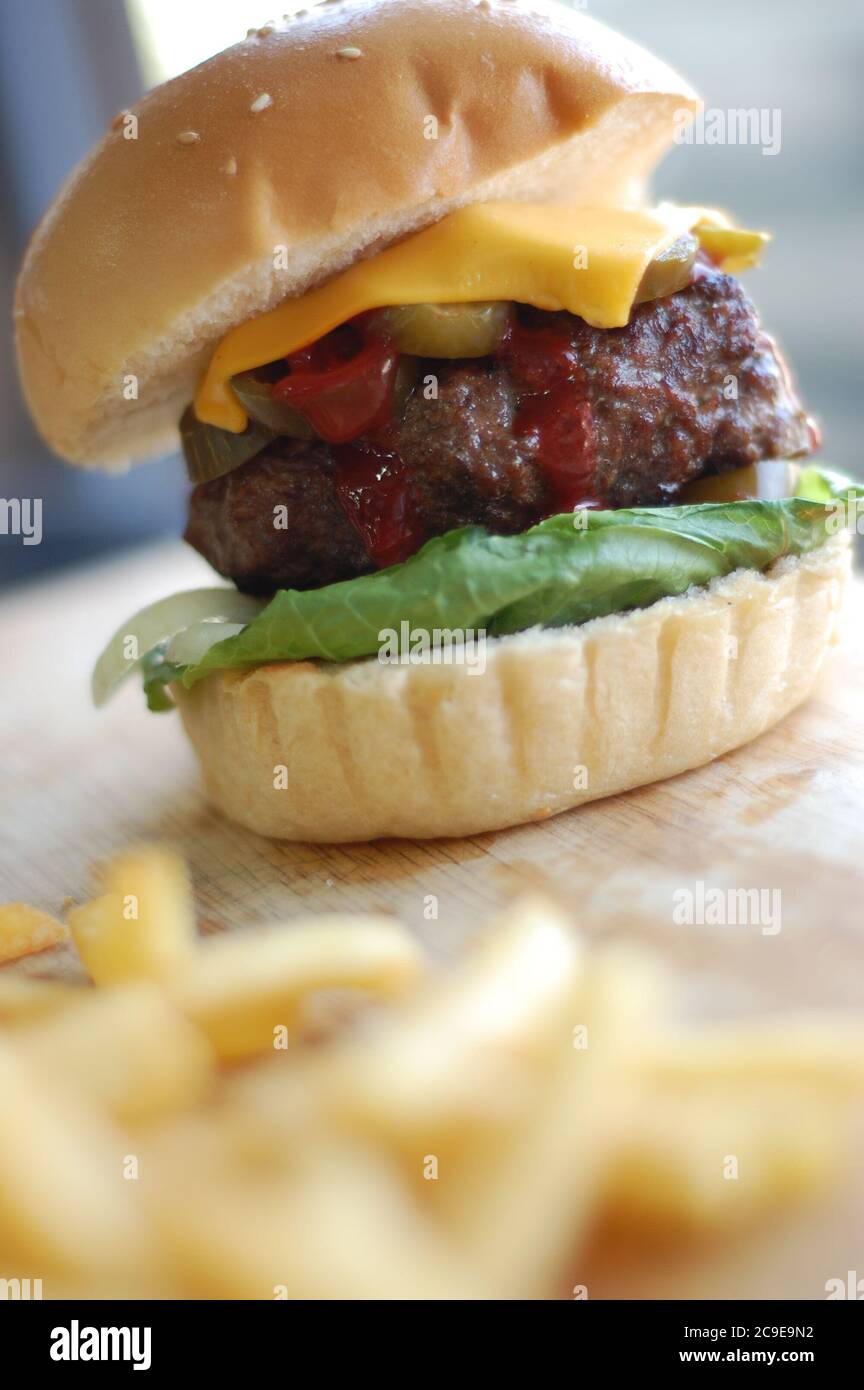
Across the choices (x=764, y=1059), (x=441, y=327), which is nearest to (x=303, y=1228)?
(x=764, y=1059)

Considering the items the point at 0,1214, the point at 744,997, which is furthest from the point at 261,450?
the point at 0,1214

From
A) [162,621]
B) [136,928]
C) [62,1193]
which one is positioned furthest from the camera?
[162,621]

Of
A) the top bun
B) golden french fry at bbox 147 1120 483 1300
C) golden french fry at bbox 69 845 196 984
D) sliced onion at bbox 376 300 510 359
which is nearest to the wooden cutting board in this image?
golden french fry at bbox 147 1120 483 1300

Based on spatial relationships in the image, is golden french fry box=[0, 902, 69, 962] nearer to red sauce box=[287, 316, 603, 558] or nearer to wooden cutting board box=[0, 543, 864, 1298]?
wooden cutting board box=[0, 543, 864, 1298]

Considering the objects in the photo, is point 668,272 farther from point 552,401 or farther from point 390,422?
point 390,422

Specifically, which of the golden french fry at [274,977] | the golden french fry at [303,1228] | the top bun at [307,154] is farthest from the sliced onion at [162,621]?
the golden french fry at [303,1228]
